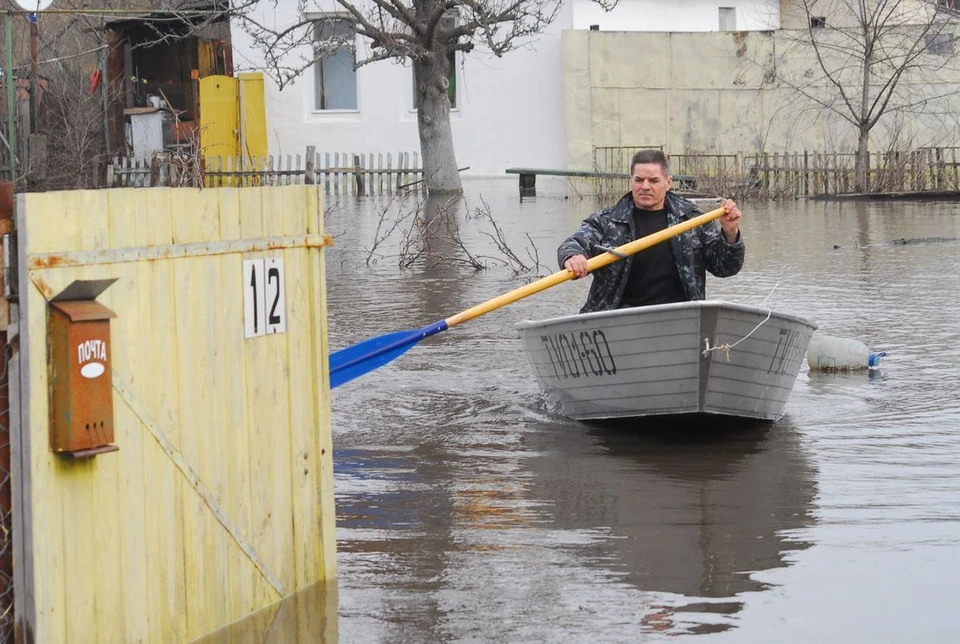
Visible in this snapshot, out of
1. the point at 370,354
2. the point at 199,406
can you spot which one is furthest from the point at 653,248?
the point at 199,406

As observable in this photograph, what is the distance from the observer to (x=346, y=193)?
3303cm

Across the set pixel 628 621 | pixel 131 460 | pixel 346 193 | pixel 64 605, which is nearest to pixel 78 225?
pixel 131 460

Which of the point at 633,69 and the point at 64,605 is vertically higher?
the point at 633,69

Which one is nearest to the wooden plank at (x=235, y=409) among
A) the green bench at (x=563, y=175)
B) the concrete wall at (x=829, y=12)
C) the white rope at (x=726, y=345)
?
the white rope at (x=726, y=345)

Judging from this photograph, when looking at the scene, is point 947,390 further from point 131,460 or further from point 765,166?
point 765,166

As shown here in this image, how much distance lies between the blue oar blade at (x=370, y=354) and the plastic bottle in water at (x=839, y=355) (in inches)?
128

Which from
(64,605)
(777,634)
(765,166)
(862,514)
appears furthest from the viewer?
(765,166)

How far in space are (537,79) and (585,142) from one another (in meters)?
1.79

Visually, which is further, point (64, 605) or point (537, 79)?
point (537, 79)

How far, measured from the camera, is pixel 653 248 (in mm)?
8375

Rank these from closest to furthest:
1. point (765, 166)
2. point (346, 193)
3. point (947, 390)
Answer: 1. point (947, 390)
2. point (765, 166)
3. point (346, 193)

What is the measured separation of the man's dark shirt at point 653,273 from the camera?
8.38 metres

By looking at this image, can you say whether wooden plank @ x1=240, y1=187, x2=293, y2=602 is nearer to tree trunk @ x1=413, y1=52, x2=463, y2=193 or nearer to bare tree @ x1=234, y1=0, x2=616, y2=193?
bare tree @ x1=234, y1=0, x2=616, y2=193

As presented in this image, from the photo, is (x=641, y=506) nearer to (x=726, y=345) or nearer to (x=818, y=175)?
(x=726, y=345)
